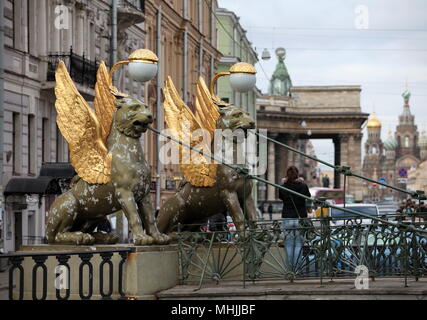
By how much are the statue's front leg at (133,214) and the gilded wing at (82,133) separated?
306 mm

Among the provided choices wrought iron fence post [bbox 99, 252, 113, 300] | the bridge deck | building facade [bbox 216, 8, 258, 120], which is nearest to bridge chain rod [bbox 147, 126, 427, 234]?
the bridge deck

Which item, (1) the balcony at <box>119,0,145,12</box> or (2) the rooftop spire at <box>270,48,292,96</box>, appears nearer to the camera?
(1) the balcony at <box>119,0,145,12</box>

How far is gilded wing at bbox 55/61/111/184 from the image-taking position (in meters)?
12.4

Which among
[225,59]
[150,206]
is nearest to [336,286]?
[150,206]

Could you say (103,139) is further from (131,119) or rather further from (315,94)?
(315,94)

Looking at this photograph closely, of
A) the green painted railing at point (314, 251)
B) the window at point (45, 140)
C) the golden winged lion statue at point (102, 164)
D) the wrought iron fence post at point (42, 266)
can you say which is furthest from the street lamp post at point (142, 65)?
the window at point (45, 140)

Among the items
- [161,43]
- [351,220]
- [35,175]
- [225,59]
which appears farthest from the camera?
[225,59]

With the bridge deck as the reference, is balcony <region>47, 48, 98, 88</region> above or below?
above

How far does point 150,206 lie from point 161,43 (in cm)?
3281

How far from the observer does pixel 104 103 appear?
1272cm

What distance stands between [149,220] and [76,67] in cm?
1859

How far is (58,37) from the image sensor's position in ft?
99.7

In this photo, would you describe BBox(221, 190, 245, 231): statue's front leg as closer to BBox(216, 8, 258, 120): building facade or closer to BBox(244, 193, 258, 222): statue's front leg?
BBox(244, 193, 258, 222): statue's front leg

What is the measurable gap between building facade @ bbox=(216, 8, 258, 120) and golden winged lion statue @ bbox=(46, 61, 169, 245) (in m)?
49.5
